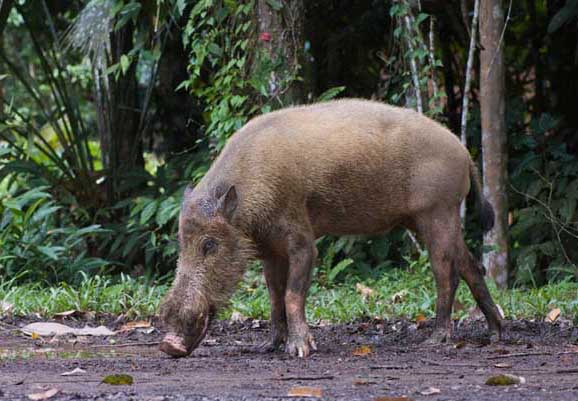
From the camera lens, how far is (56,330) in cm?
718

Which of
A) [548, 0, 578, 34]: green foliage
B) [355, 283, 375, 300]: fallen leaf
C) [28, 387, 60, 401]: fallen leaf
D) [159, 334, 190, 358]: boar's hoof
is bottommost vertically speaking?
[355, 283, 375, 300]: fallen leaf

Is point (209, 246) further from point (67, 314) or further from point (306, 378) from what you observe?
point (67, 314)

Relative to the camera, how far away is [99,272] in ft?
33.6

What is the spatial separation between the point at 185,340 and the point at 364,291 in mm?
3176

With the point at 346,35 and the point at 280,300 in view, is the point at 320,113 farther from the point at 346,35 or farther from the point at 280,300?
the point at 346,35

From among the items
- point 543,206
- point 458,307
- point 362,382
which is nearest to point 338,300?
point 458,307

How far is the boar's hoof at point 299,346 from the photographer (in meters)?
5.85

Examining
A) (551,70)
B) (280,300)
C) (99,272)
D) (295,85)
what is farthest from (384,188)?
(551,70)

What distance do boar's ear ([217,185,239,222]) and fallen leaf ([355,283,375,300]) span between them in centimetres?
258

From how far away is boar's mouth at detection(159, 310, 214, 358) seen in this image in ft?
18.1

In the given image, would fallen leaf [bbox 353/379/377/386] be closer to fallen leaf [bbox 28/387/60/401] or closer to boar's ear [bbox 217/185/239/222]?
fallen leaf [bbox 28/387/60/401]

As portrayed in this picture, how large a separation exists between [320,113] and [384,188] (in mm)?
614

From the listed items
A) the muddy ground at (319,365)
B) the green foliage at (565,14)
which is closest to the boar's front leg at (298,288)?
the muddy ground at (319,365)

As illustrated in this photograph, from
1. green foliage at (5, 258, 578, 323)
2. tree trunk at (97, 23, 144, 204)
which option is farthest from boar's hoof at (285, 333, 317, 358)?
tree trunk at (97, 23, 144, 204)
